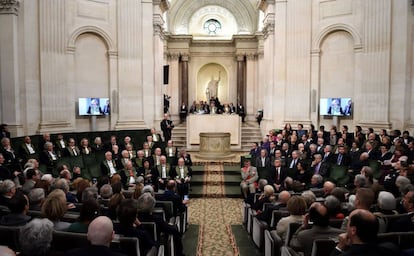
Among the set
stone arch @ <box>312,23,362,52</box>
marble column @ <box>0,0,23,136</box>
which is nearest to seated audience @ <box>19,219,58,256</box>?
marble column @ <box>0,0,23,136</box>

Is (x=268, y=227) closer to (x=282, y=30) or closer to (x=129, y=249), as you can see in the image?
(x=129, y=249)

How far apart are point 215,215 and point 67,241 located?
5952 millimetres

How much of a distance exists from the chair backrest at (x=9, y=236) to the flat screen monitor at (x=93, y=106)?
36.9 ft

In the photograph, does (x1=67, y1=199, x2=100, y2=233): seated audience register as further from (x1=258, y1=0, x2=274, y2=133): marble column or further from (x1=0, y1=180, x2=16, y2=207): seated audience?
(x1=258, y1=0, x2=274, y2=133): marble column

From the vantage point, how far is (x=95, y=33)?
613 inches

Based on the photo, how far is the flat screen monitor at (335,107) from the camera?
48.5 ft

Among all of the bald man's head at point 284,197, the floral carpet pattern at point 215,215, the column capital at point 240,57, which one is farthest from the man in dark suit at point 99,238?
the column capital at point 240,57

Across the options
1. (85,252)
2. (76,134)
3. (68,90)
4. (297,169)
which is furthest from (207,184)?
(85,252)

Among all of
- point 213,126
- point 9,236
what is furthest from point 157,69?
point 9,236

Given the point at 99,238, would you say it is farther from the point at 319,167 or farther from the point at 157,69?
the point at 157,69

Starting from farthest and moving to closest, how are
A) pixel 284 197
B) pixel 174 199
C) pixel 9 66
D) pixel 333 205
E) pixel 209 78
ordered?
1. pixel 209 78
2. pixel 9 66
3. pixel 174 199
4. pixel 284 197
5. pixel 333 205

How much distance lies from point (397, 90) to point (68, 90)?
11650mm

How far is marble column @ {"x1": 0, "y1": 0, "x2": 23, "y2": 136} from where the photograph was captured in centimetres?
1252

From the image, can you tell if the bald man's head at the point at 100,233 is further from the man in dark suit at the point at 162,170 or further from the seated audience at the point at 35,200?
the man in dark suit at the point at 162,170
